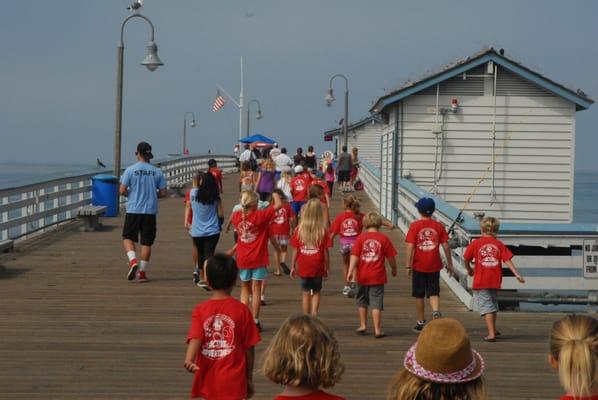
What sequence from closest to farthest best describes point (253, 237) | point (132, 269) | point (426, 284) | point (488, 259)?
point (488, 259) → point (253, 237) → point (426, 284) → point (132, 269)

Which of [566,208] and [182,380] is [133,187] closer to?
[182,380]

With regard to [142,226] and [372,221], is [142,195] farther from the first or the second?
[372,221]

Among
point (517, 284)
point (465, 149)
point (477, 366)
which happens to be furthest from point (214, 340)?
point (465, 149)

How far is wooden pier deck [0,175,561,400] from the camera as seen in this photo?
8344 mm

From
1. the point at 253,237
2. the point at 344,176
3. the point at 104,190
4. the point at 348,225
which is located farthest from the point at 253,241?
the point at 344,176

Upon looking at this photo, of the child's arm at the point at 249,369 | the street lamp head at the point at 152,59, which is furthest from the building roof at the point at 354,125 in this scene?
the child's arm at the point at 249,369

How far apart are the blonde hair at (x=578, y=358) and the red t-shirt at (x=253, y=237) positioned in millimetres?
6919

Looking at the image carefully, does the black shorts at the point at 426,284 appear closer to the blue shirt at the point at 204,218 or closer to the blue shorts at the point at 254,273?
the blue shorts at the point at 254,273

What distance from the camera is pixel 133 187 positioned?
46.2ft

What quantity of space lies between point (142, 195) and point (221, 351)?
337 inches

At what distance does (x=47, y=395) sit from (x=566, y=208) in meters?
16.6

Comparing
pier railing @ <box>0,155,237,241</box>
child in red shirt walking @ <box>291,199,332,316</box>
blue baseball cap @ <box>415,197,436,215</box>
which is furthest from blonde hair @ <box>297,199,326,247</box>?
pier railing @ <box>0,155,237,241</box>

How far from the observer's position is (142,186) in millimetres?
14102

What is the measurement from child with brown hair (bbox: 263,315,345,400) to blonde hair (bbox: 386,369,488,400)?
421mm
